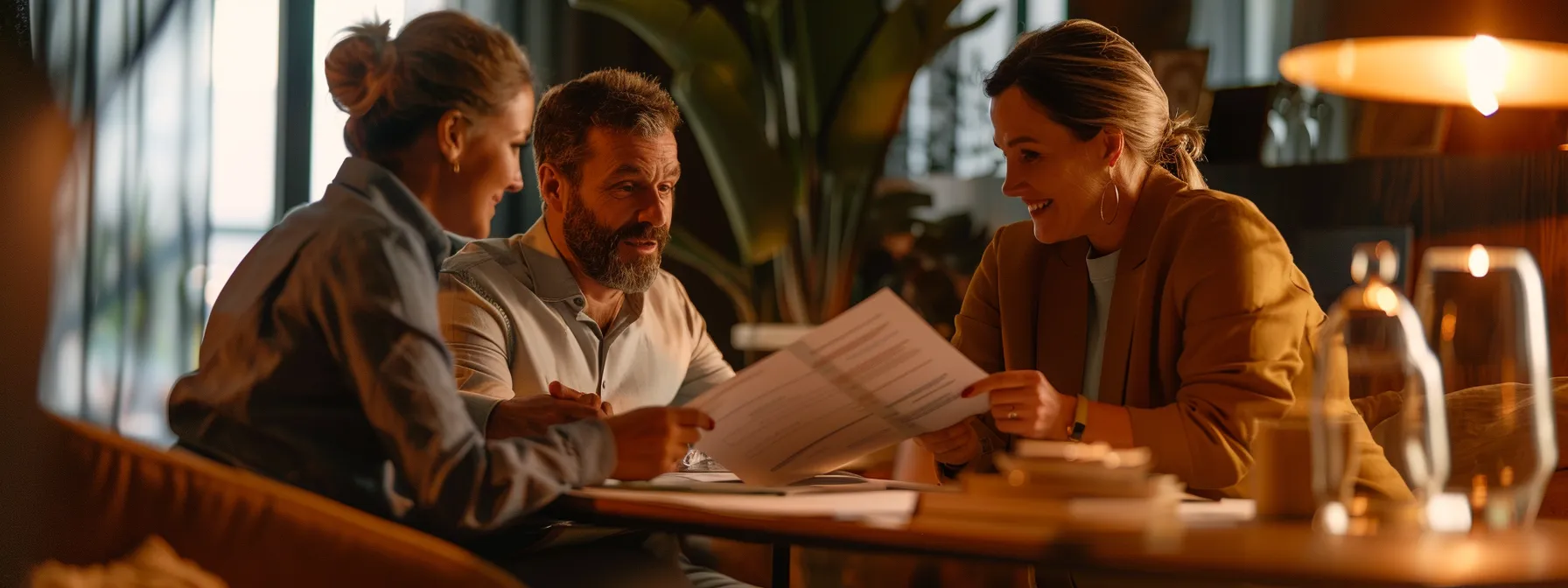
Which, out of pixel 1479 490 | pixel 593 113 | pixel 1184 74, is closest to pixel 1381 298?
pixel 1479 490

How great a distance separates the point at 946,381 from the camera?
134 cm

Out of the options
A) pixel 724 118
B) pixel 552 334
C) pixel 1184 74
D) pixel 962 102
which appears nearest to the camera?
pixel 552 334

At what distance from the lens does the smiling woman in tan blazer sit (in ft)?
5.00

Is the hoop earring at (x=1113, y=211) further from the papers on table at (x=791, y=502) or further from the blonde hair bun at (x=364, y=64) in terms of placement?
the blonde hair bun at (x=364, y=64)

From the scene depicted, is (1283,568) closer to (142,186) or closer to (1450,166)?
(1450,166)

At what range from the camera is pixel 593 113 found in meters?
2.06

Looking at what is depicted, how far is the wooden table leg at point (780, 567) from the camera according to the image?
68.6 inches

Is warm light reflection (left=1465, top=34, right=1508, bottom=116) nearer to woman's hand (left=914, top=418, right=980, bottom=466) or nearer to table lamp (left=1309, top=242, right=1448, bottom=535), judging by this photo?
woman's hand (left=914, top=418, right=980, bottom=466)

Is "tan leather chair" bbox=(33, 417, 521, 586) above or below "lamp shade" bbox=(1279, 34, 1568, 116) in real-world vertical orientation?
below

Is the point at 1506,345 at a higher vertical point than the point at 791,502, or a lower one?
higher

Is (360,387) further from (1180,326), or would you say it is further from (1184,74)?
(1184,74)

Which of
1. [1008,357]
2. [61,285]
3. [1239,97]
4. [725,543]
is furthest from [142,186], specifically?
[1239,97]

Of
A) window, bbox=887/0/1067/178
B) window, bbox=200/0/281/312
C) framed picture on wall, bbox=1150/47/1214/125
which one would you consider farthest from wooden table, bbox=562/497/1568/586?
window, bbox=887/0/1067/178

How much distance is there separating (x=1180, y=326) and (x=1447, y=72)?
877mm
